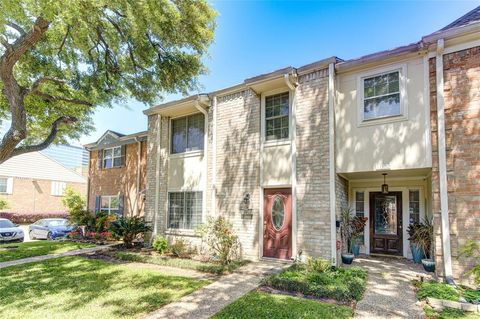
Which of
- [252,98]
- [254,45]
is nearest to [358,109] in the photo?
[252,98]

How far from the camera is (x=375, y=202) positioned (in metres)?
10.8

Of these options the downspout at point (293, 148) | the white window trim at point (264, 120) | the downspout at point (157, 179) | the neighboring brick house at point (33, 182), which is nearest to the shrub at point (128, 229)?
the downspout at point (157, 179)

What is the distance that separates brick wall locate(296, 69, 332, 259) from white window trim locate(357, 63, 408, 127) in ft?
3.17

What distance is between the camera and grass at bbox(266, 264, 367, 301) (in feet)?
19.7

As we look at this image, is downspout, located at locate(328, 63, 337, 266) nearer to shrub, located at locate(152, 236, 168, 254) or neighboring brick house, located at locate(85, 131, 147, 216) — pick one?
shrub, located at locate(152, 236, 168, 254)

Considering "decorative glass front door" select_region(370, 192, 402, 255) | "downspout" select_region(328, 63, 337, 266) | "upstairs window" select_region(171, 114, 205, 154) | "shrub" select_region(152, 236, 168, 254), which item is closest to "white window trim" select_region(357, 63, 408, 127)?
"downspout" select_region(328, 63, 337, 266)

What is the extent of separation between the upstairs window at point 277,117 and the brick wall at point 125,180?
25.2 ft

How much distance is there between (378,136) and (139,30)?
8.14 metres

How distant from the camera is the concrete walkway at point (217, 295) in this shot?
5266mm

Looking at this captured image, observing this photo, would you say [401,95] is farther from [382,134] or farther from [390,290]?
[390,290]

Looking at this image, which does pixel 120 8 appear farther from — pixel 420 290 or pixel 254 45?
pixel 420 290

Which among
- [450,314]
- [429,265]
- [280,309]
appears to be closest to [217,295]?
[280,309]

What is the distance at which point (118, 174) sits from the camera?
634 inches

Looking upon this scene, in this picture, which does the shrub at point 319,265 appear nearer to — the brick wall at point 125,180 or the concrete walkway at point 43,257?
the concrete walkway at point 43,257
